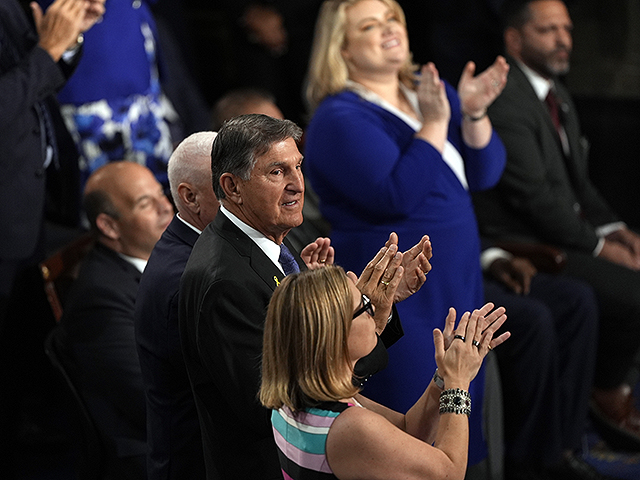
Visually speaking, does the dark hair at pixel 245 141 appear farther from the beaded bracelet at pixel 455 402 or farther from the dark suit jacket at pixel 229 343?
the beaded bracelet at pixel 455 402

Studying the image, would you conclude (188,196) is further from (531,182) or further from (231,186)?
(531,182)

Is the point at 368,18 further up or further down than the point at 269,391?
further up

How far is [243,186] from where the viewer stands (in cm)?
166

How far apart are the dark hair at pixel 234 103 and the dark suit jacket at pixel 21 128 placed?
2.67ft

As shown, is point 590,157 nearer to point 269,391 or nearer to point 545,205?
point 545,205

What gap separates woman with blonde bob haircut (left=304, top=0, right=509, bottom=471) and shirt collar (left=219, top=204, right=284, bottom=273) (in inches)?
32.4

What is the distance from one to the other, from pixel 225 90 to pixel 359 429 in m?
4.03

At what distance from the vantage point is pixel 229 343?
5.32 ft

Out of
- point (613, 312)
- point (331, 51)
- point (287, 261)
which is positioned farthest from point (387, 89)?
point (613, 312)

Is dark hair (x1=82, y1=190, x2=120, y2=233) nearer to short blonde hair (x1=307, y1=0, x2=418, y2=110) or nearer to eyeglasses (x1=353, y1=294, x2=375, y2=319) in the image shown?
short blonde hair (x1=307, y1=0, x2=418, y2=110)

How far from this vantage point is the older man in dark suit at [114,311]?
2.39m

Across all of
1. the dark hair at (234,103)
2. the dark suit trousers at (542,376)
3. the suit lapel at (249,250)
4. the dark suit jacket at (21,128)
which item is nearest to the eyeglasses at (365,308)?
the suit lapel at (249,250)

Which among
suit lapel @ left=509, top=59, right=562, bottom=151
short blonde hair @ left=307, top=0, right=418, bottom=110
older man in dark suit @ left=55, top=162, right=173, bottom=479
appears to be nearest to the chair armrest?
suit lapel @ left=509, top=59, right=562, bottom=151

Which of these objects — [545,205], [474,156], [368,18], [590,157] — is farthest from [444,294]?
[590,157]
